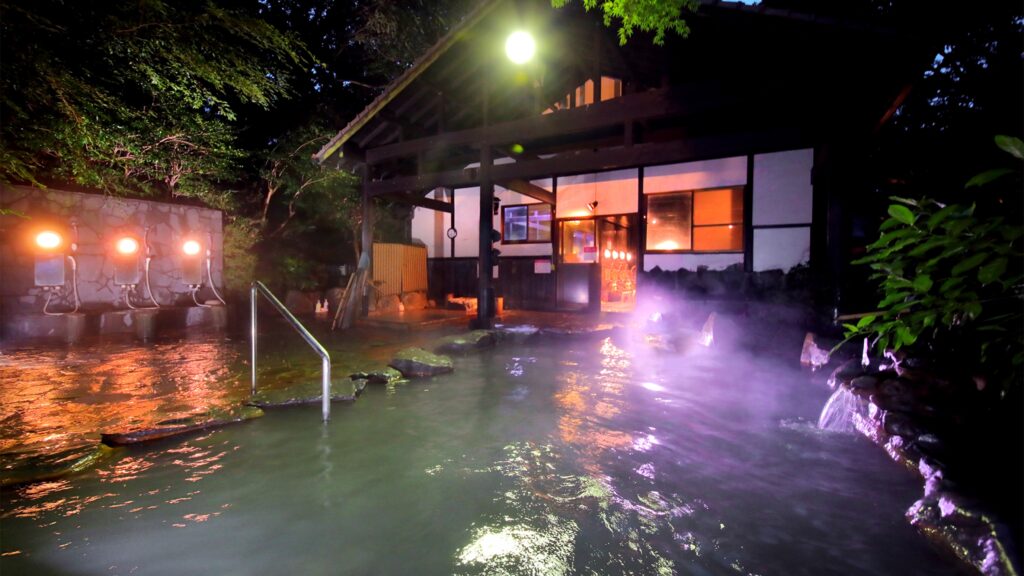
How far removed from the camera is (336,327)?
11.0m

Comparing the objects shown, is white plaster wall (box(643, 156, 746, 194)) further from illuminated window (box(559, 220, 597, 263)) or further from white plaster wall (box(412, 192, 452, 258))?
white plaster wall (box(412, 192, 452, 258))

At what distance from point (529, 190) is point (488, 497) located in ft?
33.7

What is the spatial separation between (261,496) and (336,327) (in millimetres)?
8239

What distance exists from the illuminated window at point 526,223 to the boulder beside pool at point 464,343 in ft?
19.6

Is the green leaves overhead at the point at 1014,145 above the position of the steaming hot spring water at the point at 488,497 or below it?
above

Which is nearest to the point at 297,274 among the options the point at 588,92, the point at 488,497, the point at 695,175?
the point at 588,92

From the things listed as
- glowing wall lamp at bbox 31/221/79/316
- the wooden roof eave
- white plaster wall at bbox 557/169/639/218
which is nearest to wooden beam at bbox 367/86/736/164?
the wooden roof eave

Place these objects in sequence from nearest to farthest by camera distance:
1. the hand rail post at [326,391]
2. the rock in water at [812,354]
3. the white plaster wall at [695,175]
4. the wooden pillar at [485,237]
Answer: the hand rail post at [326,391]
the rock in water at [812,354]
the wooden pillar at [485,237]
the white plaster wall at [695,175]

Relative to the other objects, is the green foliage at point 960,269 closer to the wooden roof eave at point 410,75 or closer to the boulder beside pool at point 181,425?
the boulder beside pool at point 181,425

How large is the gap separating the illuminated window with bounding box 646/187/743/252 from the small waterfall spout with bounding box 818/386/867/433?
21.7ft

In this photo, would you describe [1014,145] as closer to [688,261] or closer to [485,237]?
[485,237]

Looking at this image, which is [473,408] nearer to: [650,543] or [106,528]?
[650,543]

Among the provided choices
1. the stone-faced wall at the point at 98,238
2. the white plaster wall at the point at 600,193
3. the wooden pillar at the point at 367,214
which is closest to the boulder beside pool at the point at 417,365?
the wooden pillar at the point at 367,214

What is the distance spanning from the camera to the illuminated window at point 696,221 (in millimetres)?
11195
